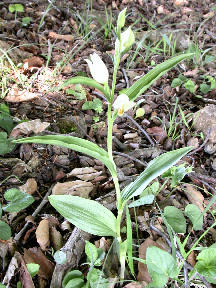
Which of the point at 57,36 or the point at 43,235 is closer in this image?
the point at 43,235

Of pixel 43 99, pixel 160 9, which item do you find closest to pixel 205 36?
pixel 160 9

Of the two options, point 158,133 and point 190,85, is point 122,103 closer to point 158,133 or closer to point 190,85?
point 158,133

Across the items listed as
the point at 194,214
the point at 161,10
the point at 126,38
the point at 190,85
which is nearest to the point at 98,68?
the point at 126,38

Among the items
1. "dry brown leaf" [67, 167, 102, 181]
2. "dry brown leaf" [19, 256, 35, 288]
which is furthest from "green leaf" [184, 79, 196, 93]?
"dry brown leaf" [19, 256, 35, 288]

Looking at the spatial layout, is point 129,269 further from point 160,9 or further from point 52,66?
point 160,9

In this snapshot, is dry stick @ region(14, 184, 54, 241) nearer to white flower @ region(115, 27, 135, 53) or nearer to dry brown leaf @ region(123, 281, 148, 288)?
dry brown leaf @ region(123, 281, 148, 288)

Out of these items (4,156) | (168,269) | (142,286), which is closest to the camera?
(168,269)
